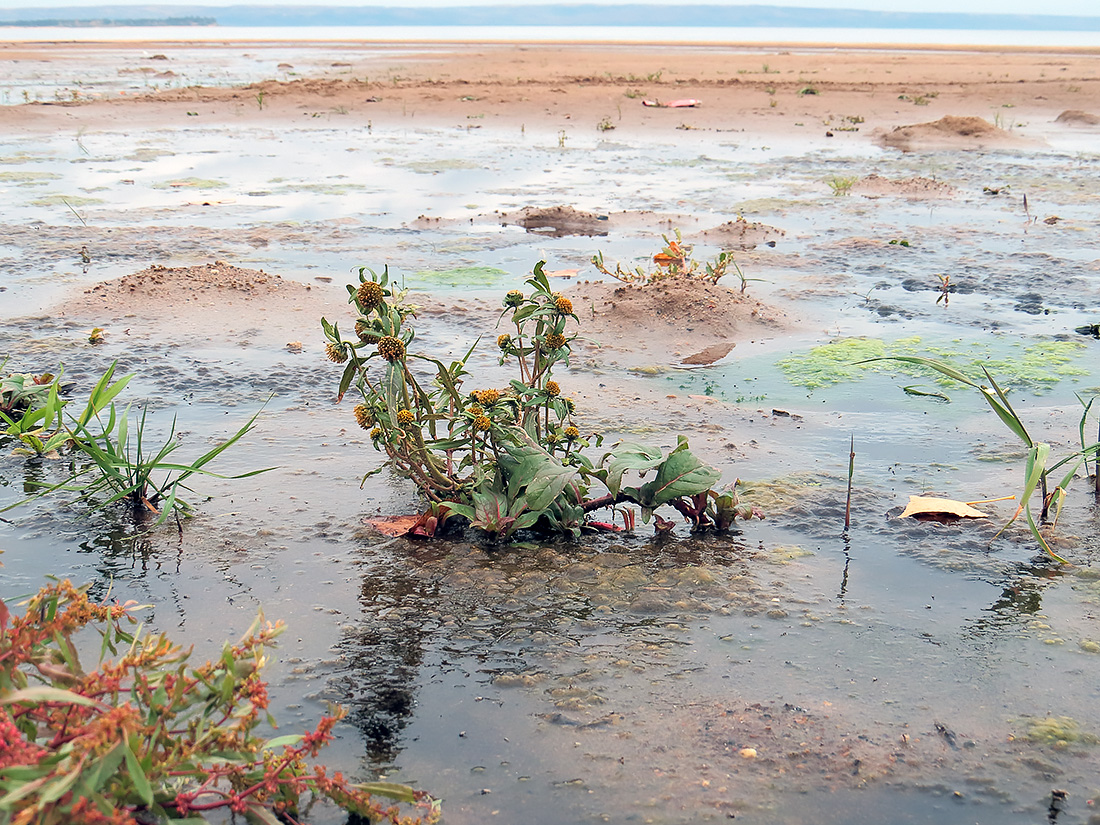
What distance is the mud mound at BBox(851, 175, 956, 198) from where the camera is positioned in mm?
9625

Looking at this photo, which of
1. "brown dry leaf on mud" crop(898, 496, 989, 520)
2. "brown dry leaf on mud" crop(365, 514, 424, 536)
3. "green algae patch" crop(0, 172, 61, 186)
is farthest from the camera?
"green algae patch" crop(0, 172, 61, 186)

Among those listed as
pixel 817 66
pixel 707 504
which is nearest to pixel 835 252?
pixel 707 504

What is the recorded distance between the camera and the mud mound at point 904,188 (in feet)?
31.6

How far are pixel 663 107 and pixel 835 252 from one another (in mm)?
11281

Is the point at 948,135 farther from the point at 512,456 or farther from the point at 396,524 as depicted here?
the point at 396,524

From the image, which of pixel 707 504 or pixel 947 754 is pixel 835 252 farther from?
pixel 947 754

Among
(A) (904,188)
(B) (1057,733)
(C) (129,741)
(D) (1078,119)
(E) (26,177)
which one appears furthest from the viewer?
(D) (1078,119)

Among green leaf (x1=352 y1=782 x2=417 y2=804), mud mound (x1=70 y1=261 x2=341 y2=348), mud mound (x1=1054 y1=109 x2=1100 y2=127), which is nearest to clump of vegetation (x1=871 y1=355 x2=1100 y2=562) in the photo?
green leaf (x1=352 y1=782 x2=417 y2=804)

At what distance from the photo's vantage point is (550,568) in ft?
9.04

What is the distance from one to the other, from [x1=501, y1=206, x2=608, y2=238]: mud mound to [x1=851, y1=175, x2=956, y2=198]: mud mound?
322cm

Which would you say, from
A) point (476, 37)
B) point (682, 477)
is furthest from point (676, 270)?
point (476, 37)

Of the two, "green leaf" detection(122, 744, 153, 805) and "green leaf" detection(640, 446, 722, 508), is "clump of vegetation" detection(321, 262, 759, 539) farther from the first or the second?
"green leaf" detection(122, 744, 153, 805)

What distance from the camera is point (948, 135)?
1375 cm

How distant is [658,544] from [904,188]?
8.12 meters
